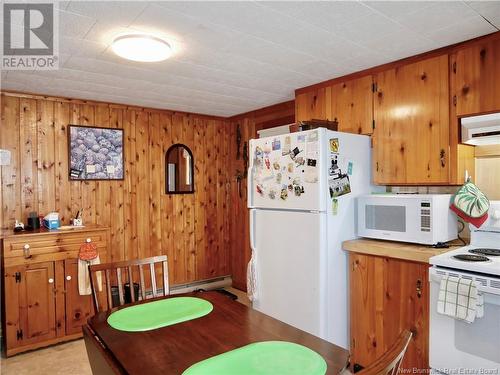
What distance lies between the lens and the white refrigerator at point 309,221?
96.6 inches

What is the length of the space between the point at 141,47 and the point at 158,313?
1.57 meters

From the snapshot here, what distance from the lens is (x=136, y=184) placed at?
4004mm

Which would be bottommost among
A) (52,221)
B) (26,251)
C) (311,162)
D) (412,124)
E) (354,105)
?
(26,251)

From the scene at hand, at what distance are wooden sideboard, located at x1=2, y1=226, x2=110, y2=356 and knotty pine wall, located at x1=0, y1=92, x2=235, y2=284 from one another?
53 cm

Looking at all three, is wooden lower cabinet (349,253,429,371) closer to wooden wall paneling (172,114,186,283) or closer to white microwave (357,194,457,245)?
white microwave (357,194,457,245)

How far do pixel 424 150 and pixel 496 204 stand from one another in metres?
0.57

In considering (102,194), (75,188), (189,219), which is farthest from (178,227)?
(75,188)

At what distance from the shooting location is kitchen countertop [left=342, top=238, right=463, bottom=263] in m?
2.16

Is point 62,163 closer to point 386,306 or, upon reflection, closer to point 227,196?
point 227,196

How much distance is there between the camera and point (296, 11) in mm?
1814

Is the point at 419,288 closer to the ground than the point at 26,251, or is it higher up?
closer to the ground

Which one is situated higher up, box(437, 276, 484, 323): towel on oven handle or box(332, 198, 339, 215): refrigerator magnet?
box(332, 198, 339, 215): refrigerator magnet

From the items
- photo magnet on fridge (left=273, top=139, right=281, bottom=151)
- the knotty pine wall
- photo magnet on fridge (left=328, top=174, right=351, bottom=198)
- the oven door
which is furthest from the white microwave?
the knotty pine wall

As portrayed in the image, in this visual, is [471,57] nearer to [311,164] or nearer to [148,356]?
[311,164]
